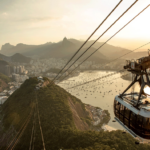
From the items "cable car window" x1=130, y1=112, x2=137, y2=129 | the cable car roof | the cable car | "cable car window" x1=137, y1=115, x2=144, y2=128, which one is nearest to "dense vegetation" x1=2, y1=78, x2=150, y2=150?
the cable car

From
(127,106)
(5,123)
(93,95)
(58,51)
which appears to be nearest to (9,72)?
(93,95)

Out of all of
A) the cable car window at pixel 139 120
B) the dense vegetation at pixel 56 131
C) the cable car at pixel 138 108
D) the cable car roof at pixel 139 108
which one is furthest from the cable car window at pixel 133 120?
the dense vegetation at pixel 56 131

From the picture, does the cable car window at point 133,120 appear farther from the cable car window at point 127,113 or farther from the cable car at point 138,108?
the cable car window at point 127,113

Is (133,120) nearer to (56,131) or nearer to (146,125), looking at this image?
(146,125)

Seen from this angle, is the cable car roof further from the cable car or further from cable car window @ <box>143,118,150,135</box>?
cable car window @ <box>143,118,150,135</box>

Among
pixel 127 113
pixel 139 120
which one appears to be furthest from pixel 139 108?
pixel 127 113

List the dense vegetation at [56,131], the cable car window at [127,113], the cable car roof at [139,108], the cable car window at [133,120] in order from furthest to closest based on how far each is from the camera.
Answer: the dense vegetation at [56,131] < the cable car window at [127,113] < the cable car window at [133,120] < the cable car roof at [139,108]
